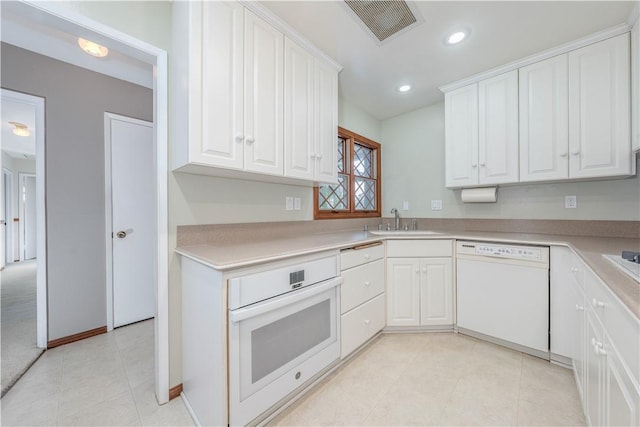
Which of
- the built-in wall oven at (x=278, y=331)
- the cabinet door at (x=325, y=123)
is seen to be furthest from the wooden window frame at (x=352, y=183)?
the built-in wall oven at (x=278, y=331)

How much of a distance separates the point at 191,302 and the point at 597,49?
3258 millimetres

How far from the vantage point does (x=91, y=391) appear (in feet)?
5.08

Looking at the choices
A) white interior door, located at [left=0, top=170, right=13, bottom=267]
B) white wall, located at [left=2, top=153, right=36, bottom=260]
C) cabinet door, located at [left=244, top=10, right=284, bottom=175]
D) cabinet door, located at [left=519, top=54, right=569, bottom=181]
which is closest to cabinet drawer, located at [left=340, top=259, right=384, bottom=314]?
cabinet door, located at [left=244, top=10, right=284, bottom=175]

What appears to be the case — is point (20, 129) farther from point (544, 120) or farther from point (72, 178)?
point (544, 120)

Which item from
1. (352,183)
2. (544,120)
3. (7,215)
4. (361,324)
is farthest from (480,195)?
(7,215)

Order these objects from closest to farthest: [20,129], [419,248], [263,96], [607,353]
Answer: [607,353]
[263,96]
[419,248]
[20,129]

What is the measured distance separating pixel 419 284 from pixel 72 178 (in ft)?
10.7

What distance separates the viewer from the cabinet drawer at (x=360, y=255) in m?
1.77

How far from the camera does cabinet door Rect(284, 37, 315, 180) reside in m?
1.78

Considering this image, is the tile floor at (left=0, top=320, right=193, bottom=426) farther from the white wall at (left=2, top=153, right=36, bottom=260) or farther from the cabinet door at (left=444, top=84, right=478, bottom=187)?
the white wall at (left=2, top=153, right=36, bottom=260)

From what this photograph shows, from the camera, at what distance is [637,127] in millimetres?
1641

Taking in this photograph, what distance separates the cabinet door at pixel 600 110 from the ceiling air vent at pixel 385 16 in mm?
1350

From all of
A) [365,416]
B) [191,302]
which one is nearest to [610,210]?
[365,416]

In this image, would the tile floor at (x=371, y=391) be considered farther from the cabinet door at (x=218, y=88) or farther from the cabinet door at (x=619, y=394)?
the cabinet door at (x=218, y=88)
